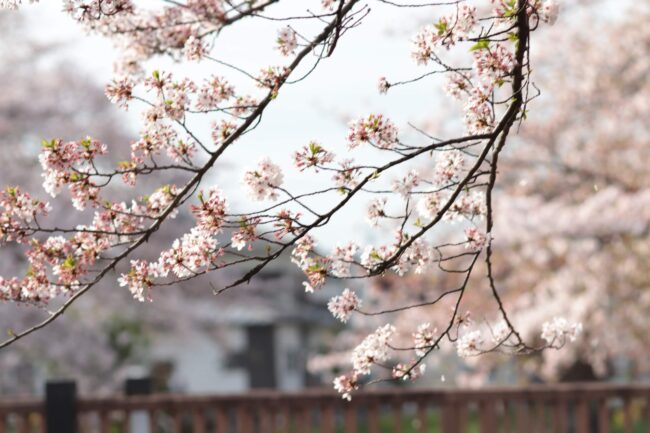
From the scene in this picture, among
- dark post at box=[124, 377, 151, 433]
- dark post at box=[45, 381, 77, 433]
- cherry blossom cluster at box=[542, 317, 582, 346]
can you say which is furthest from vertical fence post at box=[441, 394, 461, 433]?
cherry blossom cluster at box=[542, 317, 582, 346]

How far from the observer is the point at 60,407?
616 cm

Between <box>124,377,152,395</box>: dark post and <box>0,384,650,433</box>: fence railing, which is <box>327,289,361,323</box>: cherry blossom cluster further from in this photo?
<box>124,377,152,395</box>: dark post

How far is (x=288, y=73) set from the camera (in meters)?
3.01

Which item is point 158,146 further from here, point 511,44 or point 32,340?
point 32,340

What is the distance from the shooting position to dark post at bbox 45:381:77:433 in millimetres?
6145

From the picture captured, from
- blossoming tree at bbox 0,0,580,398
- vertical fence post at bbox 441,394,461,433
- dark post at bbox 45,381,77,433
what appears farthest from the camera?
vertical fence post at bbox 441,394,461,433

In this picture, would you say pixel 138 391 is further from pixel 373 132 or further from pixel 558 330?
pixel 373 132

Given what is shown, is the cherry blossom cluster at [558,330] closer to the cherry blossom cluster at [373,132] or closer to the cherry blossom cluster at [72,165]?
the cherry blossom cluster at [373,132]

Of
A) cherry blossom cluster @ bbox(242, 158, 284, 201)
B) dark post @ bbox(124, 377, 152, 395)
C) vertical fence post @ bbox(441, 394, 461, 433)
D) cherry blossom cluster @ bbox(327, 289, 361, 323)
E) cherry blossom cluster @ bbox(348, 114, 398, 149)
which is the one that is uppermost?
cherry blossom cluster @ bbox(348, 114, 398, 149)

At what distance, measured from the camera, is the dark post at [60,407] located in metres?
6.14

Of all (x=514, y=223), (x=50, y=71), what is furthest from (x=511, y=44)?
(x=50, y=71)

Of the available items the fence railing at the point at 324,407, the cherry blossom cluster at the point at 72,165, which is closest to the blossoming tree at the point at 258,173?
the cherry blossom cluster at the point at 72,165

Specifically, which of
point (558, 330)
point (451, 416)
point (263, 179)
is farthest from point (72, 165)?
point (451, 416)

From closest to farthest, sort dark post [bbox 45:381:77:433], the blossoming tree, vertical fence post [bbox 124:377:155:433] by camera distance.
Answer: the blossoming tree, dark post [bbox 45:381:77:433], vertical fence post [bbox 124:377:155:433]
